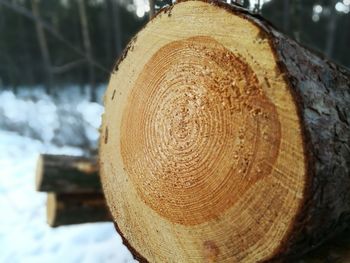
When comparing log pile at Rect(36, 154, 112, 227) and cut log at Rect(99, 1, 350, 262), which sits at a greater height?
cut log at Rect(99, 1, 350, 262)

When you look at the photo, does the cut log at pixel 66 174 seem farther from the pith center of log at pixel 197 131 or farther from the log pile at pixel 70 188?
the pith center of log at pixel 197 131

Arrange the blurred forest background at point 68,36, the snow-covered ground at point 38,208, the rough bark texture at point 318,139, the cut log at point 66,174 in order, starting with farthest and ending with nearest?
the blurred forest background at point 68,36 → the snow-covered ground at point 38,208 → the cut log at point 66,174 → the rough bark texture at point 318,139

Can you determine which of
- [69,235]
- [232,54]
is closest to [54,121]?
[69,235]

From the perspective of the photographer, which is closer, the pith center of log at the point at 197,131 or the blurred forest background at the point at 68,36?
the pith center of log at the point at 197,131

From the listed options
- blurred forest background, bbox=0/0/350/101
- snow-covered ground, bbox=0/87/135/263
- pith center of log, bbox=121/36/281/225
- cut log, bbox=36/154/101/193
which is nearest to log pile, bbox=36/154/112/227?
cut log, bbox=36/154/101/193

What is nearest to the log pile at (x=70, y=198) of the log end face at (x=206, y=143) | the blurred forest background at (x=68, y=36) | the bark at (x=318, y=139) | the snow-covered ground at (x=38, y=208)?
the snow-covered ground at (x=38, y=208)

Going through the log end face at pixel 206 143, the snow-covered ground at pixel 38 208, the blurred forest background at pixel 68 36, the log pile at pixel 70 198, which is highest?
the blurred forest background at pixel 68 36

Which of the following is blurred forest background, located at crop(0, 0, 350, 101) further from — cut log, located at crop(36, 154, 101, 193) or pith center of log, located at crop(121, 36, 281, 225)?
pith center of log, located at crop(121, 36, 281, 225)
